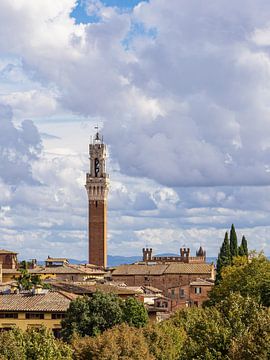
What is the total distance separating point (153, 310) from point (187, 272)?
162 ft

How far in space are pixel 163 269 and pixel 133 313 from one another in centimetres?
6613

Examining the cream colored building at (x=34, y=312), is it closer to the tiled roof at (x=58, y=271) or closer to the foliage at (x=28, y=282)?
the foliage at (x=28, y=282)

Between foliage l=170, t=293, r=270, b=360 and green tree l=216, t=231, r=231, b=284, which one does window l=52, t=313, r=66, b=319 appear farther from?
green tree l=216, t=231, r=231, b=284

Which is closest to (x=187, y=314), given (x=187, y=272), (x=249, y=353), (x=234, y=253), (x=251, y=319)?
(x=251, y=319)

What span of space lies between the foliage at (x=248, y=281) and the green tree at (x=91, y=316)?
888 centimetres

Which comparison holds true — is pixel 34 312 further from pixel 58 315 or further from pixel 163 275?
pixel 163 275

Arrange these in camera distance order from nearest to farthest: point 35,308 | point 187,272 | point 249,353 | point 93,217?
point 249,353 < point 35,308 < point 187,272 < point 93,217

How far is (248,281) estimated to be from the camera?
74438 millimetres

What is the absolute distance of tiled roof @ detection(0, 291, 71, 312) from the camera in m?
73.5

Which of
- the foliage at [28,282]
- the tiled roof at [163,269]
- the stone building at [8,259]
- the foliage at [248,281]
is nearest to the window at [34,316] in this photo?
the foliage at [248,281]

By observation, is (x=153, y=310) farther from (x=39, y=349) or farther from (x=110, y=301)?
(x=39, y=349)

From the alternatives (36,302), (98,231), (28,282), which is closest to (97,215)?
(98,231)

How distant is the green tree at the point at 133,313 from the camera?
70.5 meters

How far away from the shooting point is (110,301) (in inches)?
2739
